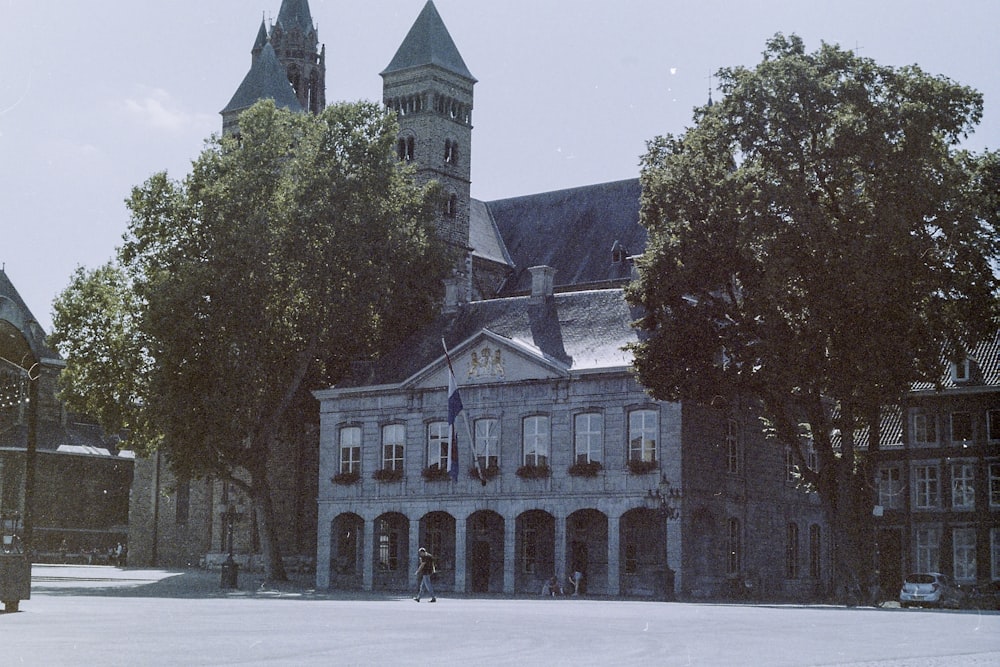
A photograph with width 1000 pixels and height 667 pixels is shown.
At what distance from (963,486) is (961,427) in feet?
8.58

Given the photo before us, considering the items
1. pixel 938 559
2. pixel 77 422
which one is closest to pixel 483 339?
pixel 938 559

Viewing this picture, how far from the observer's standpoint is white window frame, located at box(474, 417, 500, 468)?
1997 inches

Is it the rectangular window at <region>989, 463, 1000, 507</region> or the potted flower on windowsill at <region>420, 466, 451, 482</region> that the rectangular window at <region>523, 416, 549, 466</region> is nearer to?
the potted flower on windowsill at <region>420, 466, 451, 482</region>

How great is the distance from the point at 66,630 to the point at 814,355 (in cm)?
2476

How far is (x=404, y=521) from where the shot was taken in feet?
178

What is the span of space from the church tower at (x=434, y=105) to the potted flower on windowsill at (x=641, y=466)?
33848 mm

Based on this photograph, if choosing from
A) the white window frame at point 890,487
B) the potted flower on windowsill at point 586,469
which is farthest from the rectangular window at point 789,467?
the white window frame at point 890,487

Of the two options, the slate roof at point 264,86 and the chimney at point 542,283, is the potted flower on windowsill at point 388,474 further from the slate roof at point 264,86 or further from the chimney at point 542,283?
the slate roof at point 264,86

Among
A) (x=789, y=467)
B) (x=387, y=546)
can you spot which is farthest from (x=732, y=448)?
(x=387, y=546)

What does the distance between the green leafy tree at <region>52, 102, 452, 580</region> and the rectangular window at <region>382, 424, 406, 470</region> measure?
13.2 ft

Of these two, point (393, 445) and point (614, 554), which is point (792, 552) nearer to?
point (614, 554)

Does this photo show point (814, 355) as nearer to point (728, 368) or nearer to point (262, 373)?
point (728, 368)

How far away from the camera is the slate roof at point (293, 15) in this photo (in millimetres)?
99000

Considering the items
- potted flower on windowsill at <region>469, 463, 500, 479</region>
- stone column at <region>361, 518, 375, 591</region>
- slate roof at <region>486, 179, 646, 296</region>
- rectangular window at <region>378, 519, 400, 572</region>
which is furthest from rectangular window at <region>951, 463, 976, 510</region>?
stone column at <region>361, 518, 375, 591</region>
